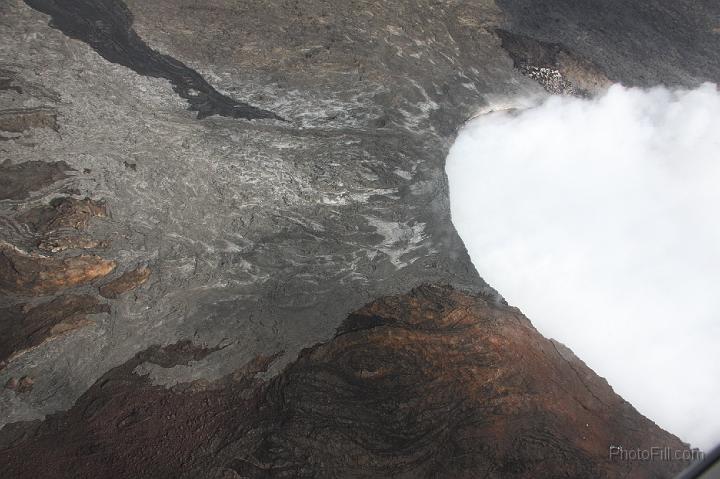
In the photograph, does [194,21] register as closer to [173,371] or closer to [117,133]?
[117,133]

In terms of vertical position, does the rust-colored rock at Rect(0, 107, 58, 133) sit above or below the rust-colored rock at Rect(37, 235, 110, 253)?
→ above

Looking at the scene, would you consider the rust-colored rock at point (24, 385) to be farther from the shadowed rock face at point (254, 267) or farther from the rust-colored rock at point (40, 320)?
the rust-colored rock at point (40, 320)

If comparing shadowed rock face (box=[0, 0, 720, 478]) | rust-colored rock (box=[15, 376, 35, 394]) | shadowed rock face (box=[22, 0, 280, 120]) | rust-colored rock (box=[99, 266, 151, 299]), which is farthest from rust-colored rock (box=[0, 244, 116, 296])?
shadowed rock face (box=[22, 0, 280, 120])

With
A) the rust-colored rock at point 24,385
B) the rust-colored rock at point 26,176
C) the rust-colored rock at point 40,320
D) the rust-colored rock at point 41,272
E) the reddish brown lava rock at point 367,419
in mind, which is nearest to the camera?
the reddish brown lava rock at point 367,419

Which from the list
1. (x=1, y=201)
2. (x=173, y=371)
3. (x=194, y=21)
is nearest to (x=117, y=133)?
(x=1, y=201)

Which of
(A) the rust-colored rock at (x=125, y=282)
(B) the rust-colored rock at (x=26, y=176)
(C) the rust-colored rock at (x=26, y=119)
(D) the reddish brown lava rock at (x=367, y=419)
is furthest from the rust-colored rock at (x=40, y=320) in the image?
(C) the rust-colored rock at (x=26, y=119)

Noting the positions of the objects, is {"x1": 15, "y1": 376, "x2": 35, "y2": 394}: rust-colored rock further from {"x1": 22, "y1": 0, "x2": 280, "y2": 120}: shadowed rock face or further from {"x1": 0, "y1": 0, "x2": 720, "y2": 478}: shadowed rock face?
{"x1": 22, "y1": 0, "x2": 280, "y2": 120}: shadowed rock face
